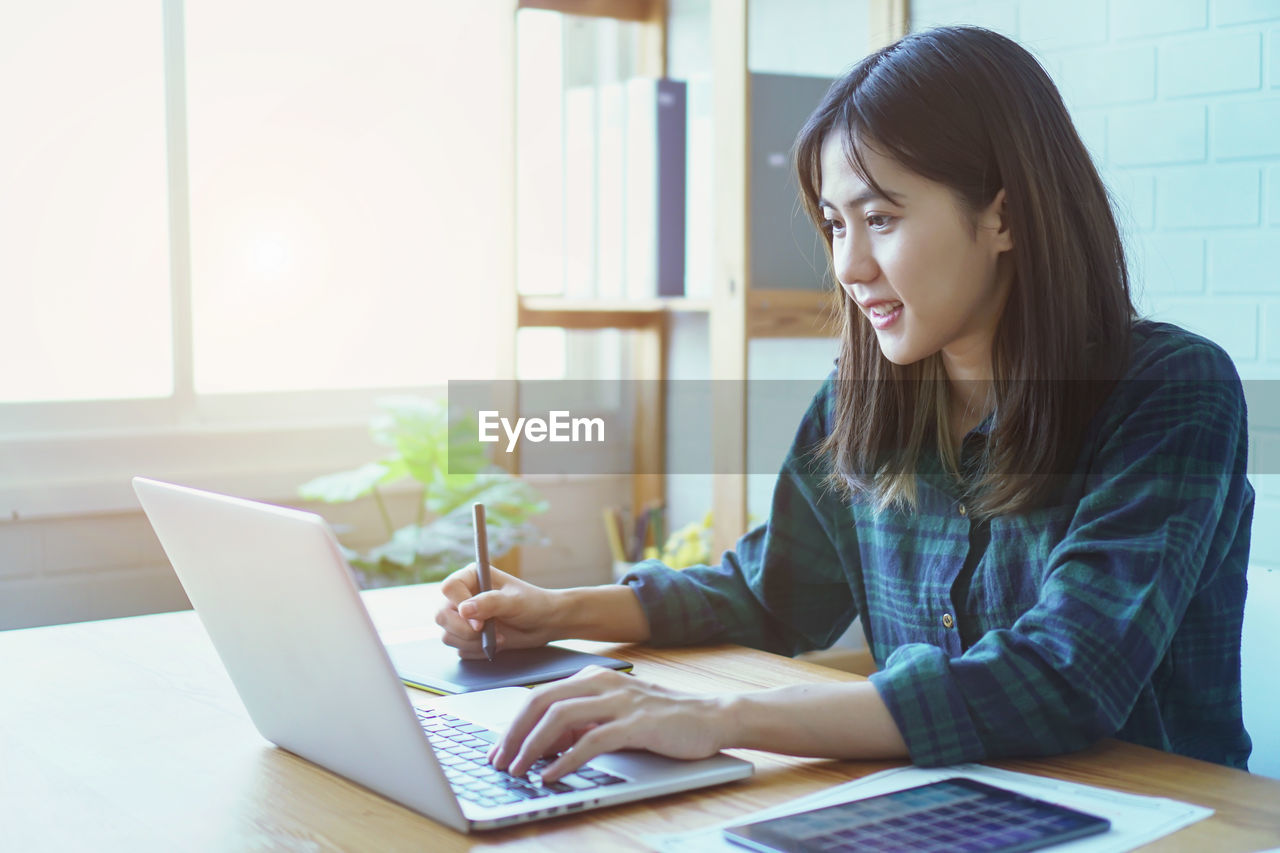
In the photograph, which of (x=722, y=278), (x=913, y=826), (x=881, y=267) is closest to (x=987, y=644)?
(x=913, y=826)

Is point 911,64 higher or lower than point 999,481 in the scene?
higher

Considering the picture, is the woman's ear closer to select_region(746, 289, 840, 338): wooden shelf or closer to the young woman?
the young woman

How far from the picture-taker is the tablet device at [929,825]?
724 millimetres

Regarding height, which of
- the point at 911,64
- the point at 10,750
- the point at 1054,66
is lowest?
the point at 10,750

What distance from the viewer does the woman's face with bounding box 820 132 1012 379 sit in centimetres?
116

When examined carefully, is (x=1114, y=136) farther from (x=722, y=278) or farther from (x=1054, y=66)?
(x=722, y=278)

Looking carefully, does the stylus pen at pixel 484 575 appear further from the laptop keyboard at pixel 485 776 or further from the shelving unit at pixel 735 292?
the shelving unit at pixel 735 292

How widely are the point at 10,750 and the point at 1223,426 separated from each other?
96cm

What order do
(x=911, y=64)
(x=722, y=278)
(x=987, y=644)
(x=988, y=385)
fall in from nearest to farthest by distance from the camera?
(x=987, y=644), (x=911, y=64), (x=988, y=385), (x=722, y=278)

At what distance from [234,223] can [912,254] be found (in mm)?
1838

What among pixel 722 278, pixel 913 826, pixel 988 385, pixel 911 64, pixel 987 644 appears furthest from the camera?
pixel 722 278

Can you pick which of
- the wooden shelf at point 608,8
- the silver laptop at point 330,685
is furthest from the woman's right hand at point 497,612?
the wooden shelf at point 608,8

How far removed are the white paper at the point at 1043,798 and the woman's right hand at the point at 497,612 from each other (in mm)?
439

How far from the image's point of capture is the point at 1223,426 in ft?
3.41
